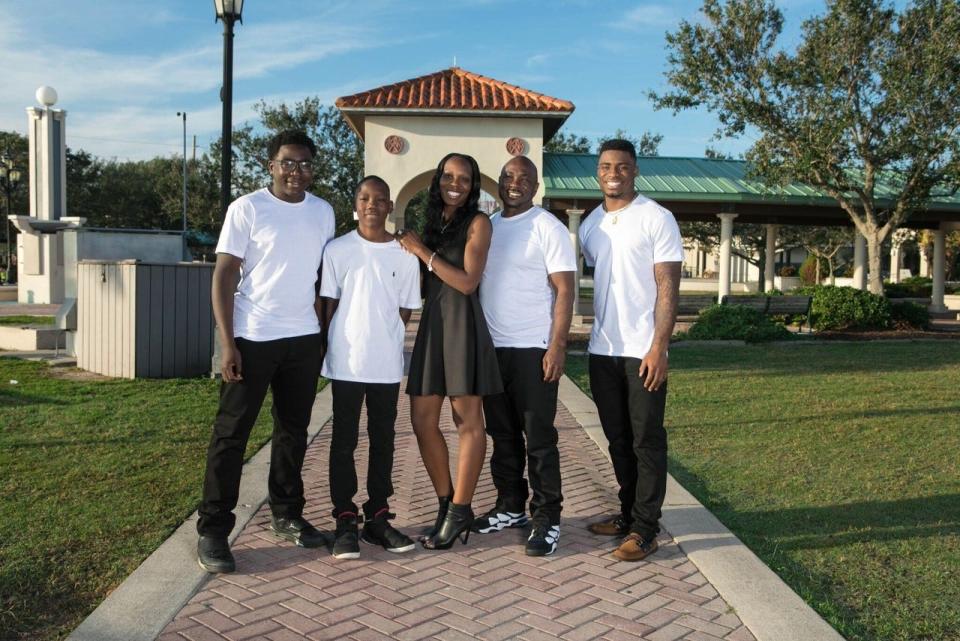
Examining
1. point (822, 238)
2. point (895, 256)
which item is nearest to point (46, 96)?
point (822, 238)

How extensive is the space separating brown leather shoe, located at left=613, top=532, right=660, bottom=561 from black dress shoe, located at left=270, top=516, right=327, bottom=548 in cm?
139

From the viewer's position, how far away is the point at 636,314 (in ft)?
13.3

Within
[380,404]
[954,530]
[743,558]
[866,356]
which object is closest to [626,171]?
[380,404]

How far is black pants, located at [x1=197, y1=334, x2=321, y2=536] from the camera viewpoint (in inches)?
151

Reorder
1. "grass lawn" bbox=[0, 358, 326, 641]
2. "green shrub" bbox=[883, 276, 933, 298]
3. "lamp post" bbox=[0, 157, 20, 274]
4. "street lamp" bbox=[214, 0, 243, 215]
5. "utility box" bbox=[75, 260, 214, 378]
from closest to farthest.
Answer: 1. "grass lawn" bbox=[0, 358, 326, 641]
2. "street lamp" bbox=[214, 0, 243, 215]
3. "utility box" bbox=[75, 260, 214, 378]
4. "green shrub" bbox=[883, 276, 933, 298]
5. "lamp post" bbox=[0, 157, 20, 274]

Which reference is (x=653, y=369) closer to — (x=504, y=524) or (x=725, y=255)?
(x=504, y=524)

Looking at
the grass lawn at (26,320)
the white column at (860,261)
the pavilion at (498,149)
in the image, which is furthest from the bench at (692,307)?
the grass lawn at (26,320)

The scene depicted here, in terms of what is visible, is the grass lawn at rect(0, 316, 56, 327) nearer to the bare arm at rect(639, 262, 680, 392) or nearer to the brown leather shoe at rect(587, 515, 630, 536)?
the brown leather shoe at rect(587, 515, 630, 536)

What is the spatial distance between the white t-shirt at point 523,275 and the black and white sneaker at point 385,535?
1000mm

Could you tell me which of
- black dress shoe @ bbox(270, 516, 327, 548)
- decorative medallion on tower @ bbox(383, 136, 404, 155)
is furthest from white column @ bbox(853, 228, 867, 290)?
black dress shoe @ bbox(270, 516, 327, 548)

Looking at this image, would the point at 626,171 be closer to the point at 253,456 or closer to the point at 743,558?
the point at 743,558

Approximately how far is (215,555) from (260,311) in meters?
1.07

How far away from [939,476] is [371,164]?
12152mm

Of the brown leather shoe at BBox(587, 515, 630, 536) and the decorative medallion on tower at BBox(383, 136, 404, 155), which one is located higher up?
the decorative medallion on tower at BBox(383, 136, 404, 155)
